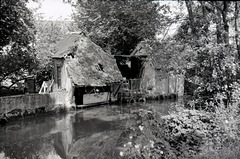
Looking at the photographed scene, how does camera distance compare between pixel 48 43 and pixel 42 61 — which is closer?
pixel 42 61

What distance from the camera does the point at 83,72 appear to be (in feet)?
66.4

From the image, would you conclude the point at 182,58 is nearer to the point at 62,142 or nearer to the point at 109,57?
the point at 62,142

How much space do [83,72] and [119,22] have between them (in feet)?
35.7

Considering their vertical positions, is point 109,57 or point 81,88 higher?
point 109,57

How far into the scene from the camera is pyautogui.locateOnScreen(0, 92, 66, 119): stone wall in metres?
15.9

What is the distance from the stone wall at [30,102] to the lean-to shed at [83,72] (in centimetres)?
102

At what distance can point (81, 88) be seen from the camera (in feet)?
67.3

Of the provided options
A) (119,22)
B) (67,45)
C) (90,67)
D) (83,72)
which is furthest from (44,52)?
(119,22)

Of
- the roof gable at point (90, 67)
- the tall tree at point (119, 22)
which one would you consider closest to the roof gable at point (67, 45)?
the roof gable at point (90, 67)

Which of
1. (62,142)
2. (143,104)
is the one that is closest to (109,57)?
(143,104)

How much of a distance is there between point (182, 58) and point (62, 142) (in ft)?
27.0

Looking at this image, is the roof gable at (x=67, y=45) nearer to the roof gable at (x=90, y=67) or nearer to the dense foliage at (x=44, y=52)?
the roof gable at (x=90, y=67)

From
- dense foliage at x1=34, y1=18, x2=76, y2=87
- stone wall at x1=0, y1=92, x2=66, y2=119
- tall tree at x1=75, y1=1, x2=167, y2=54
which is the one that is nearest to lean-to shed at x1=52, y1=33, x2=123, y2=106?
stone wall at x1=0, y1=92, x2=66, y2=119

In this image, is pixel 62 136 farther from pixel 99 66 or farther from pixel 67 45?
pixel 67 45
